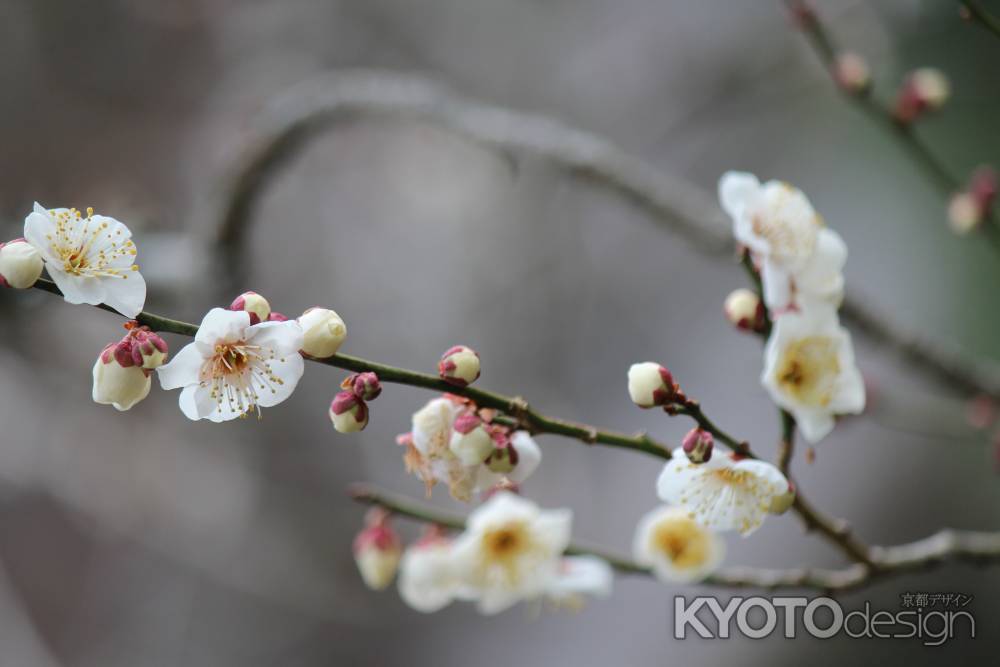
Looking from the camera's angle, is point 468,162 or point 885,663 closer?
point 885,663

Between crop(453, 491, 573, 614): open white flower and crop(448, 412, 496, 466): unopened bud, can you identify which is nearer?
crop(448, 412, 496, 466): unopened bud

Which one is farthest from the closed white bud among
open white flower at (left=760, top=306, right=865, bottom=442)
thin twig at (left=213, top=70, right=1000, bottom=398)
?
thin twig at (left=213, top=70, right=1000, bottom=398)

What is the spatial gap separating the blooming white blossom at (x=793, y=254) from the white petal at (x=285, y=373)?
34 cm

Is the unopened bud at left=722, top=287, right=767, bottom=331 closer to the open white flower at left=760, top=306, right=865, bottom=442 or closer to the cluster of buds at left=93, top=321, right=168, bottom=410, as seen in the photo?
the open white flower at left=760, top=306, right=865, bottom=442

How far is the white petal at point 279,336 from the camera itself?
509 millimetres

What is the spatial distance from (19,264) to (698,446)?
0.44 metres

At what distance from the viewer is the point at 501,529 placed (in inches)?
26.5

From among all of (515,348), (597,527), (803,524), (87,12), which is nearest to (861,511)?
(597,527)

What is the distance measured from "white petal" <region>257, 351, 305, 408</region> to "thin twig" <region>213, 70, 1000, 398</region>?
2.28 ft

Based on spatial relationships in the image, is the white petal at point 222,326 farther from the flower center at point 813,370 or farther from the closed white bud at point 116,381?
the flower center at point 813,370

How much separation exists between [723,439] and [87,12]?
9.55 feet

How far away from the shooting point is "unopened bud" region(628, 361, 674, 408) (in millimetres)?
543

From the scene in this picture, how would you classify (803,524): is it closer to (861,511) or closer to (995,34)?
(995,34)

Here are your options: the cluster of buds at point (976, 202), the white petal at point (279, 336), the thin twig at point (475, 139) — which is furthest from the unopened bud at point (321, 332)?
the cluster of buds at point (976, 202)
